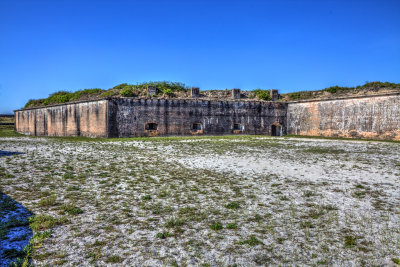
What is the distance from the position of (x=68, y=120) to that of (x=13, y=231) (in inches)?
964

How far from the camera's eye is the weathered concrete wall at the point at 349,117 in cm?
1936

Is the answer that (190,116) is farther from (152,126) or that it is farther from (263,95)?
(263,95)

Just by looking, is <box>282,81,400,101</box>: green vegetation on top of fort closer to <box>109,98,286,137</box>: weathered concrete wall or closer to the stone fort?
the stone fort

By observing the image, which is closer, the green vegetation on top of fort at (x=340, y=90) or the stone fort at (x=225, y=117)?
the stone fort at (x=225, y=117)

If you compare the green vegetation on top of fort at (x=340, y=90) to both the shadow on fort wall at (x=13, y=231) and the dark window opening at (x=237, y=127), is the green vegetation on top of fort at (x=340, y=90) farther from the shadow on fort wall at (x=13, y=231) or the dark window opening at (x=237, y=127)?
the shadow on fort wall at (x=13, y=231)

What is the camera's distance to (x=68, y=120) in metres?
25.1

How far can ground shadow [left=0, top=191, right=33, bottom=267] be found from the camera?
8.82 feet

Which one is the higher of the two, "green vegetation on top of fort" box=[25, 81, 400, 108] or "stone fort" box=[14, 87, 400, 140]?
"green vegetation on top of fort" box=[25, 81, 400, 108]

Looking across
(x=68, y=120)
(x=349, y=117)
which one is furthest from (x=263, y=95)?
(x=68, y=120)

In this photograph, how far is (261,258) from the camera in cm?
275

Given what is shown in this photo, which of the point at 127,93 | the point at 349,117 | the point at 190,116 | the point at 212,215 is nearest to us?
the point at 212,215

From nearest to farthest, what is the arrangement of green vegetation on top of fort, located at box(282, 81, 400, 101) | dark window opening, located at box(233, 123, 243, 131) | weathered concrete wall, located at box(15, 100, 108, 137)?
weathered concrete wall, located at box(15, 100, 108, 137) → green vegetation on top of fort, located at box(282, 81, 400, 101) → dark window opening, located at box(233, 123, 243, 131)

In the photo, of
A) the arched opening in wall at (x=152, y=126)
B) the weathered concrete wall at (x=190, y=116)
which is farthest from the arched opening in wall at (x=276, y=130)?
the arched opening in wall at (x=152, y=126)

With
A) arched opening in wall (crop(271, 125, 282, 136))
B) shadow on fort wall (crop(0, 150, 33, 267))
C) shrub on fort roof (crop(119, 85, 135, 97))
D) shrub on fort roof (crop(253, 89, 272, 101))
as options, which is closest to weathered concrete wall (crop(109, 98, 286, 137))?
arched opening in wall (crop(271, 125, 282, 136))
